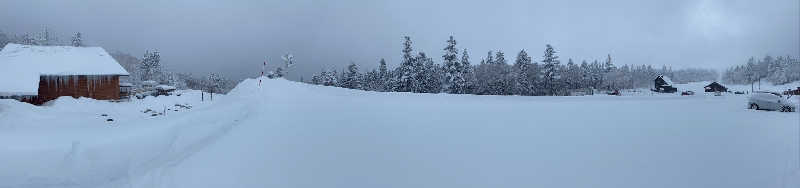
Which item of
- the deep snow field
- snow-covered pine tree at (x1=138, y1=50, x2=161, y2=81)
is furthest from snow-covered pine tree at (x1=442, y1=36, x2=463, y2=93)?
snow-covered pine tree at (x1=138, y1=50, x2=161, y2=81)

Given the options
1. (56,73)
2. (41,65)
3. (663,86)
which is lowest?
(663,86)

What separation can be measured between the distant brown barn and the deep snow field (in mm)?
28745

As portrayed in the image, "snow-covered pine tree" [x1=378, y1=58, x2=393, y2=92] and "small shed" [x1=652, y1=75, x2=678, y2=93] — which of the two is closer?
"snow-covered pine tree" [x1=378, y1=58, x2=393, y2=92]

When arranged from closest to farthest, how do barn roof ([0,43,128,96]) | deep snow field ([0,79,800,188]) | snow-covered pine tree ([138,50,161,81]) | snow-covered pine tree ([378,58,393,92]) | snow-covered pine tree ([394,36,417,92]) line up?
1. deep snow field ([0,79,800,188])
2. barn roof ([0,43,128,96])
3. snow-covered pine tree ([394,36,417,92])
4. snow-covered pine tree ([378,58,393,92])
5. snow-covered pine tree ([138,50,161,81])

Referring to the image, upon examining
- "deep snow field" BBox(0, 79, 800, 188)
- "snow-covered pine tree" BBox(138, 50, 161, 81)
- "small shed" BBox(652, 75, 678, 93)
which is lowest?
"deep snow field" BBox(0, 79, 800, 188)

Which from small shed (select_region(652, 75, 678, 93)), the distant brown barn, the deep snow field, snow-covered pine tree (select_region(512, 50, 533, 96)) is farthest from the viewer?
small shed (select_region(652, 75, 678, 93))

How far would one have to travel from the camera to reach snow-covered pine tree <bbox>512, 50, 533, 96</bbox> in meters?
67.3

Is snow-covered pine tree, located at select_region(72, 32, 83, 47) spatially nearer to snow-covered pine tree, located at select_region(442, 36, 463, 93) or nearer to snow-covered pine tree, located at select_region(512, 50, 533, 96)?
snow-covered pine tree, located at select_region(442, 36, 463, 93)

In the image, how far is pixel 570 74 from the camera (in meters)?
116

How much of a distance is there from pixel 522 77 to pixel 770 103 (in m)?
46.2

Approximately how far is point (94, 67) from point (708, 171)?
47240 millimetres

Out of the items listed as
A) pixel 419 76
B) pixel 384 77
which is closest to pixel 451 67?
pixel 419 76

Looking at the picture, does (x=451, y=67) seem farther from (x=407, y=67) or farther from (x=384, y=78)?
(x=384, y=78)

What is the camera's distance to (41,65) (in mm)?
39094
